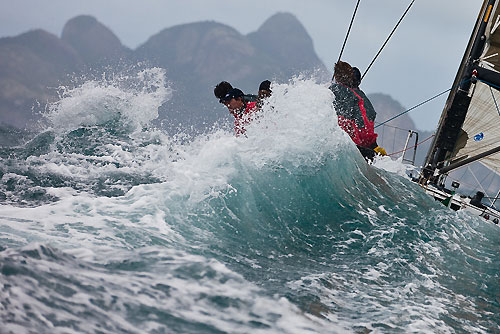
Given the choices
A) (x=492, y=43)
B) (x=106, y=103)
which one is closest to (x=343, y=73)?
(x=492, y=43)

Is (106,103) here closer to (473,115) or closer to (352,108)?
(352,108)

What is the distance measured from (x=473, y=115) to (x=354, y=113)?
3.57m

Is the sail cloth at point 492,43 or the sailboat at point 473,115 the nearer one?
the sailboat at point 473,115

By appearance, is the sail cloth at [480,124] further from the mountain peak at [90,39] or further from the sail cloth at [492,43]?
the mountain peak at [90,39]

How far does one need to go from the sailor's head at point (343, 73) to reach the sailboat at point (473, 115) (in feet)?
6.94

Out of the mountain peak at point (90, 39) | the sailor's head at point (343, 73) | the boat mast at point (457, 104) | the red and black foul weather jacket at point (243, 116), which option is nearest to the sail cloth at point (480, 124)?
the boat mast at point (457, 104)

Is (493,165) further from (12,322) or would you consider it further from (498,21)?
(12,322)

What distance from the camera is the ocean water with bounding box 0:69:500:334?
2330 mm

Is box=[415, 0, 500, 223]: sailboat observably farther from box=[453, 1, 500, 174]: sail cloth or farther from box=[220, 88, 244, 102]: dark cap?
box=[220, 88, 244, 102]: dark cap

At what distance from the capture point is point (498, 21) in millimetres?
8180

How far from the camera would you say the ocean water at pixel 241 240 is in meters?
2.33

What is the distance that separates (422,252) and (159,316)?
2.82 metres

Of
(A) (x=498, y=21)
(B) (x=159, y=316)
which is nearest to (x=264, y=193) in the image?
(B) (x=159, y=316)

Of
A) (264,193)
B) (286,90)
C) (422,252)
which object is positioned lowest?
(422,252)
